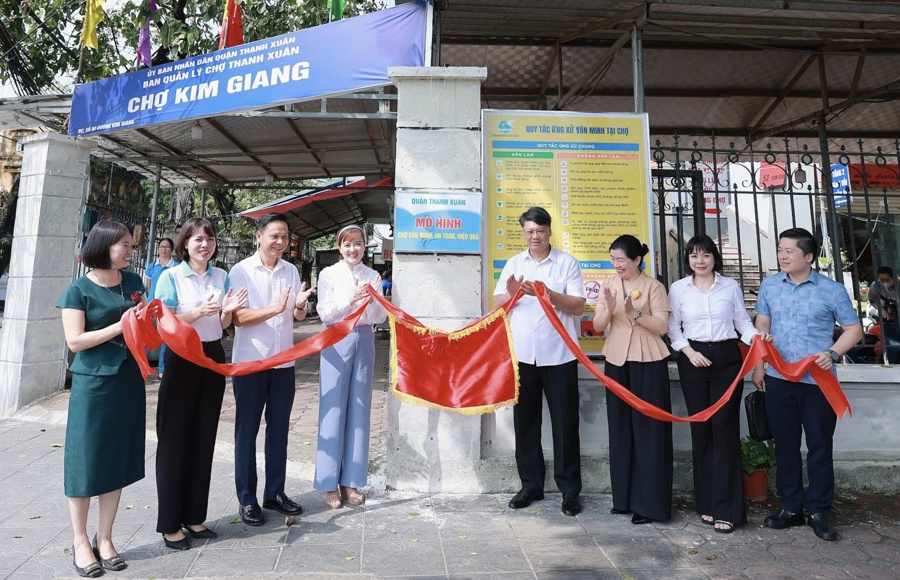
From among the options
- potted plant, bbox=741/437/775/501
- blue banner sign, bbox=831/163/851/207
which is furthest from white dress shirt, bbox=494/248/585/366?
blue banner sign, bbox=831/163/851/207

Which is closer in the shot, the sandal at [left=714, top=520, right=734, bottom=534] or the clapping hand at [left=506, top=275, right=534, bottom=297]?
the sandal at [left=714, top=520, right=734, bottom=534]

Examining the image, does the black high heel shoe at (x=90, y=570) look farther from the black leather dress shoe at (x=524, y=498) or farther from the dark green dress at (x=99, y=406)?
the black leather dress shoe at (x=524, y=498)

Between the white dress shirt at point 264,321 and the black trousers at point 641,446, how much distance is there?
83.7 inches

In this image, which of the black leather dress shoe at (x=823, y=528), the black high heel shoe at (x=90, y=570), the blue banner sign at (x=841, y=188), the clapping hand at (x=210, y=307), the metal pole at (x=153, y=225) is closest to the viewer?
the black high heel shoe at (x=90, y=570)

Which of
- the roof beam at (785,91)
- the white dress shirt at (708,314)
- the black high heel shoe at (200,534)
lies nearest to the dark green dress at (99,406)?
the black high heel shoe at (200,534)

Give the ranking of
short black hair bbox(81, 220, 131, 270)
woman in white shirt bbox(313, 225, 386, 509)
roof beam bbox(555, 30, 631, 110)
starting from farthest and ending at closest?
1. roof beam bbox(555, 30, 631, 110)
2. woman in white shirt bbox(313, 225, 386, 509)
3. short black hair bbox(81, 220, 131, 270)

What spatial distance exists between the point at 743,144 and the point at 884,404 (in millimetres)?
4921

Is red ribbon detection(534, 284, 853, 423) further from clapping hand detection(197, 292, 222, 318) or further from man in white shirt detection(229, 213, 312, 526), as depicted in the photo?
clapping hand detection(197, 292, 222, 318)

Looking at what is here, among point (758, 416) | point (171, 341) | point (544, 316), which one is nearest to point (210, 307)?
point (171, 341)

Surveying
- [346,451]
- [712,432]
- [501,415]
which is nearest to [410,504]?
[346,451]

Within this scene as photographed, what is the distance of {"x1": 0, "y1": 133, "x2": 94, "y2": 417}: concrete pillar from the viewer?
6160mm

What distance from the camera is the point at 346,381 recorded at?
364 centimetres

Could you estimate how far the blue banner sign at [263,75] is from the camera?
15.6ft

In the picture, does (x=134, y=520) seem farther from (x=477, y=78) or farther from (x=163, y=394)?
(x=477, y=78)
